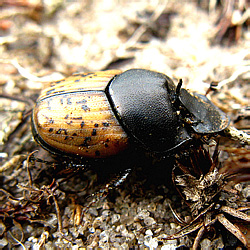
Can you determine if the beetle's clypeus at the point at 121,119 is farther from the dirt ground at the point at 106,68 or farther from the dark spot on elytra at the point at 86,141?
the dirt ground at the point at 106,68

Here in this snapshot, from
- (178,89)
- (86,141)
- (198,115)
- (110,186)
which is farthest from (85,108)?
(198,115)

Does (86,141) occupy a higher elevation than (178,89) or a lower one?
lower

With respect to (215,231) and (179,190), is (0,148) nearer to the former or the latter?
(179,190)

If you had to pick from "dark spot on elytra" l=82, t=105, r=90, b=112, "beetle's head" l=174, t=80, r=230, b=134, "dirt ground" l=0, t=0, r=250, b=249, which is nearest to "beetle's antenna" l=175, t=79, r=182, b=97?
"beetle's head" l=174, t=80, r=230, b=134

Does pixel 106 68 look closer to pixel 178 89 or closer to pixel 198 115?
pixel 178 89

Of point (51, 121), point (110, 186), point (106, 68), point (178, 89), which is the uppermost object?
point (178, 89)

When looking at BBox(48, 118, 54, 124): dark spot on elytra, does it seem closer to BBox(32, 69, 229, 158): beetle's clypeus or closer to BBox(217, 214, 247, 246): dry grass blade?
BBox(32, 69, 229, 158): beetle's clypeus

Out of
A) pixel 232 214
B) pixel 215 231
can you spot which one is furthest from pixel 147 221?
pixel 232 214
